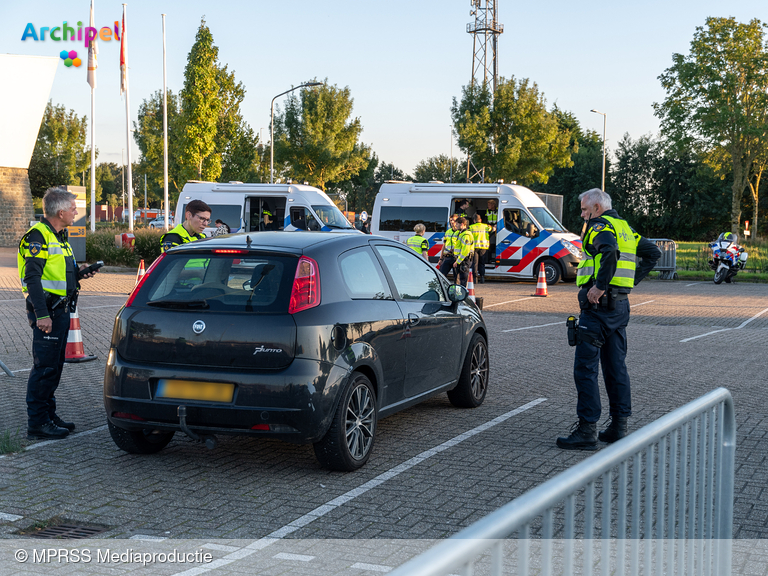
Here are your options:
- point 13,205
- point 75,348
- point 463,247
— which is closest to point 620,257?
point 75,348

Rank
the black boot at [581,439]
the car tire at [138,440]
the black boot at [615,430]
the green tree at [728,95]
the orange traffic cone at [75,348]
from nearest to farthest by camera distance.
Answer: the car tire at [138,440], the black boot at [581,439], the black boot at [615,430], the orange traffic cone at [75,348], the green tree at [728,95]

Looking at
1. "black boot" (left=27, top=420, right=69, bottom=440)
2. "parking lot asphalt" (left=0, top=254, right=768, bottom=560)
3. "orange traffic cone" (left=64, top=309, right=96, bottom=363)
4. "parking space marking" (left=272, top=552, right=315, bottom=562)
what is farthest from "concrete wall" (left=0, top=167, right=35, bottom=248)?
"parking space marking" (left=272, top=552, right=315, bottom=562)

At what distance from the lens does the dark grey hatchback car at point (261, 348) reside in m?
5.02

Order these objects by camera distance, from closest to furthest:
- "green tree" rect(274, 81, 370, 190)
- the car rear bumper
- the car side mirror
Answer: the car rear bumper < the car side mirror < "green tree" rect(274, 81, 370, 190)

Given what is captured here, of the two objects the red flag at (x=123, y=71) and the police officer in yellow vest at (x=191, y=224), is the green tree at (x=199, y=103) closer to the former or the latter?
the red flag at (x=123, y=71)

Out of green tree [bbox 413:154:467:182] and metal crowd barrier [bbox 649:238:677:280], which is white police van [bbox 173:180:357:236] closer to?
metal crowd barrier [bbox 649:238:677:280]

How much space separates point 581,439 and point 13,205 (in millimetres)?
36233

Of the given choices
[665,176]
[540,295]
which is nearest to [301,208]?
[540,295]

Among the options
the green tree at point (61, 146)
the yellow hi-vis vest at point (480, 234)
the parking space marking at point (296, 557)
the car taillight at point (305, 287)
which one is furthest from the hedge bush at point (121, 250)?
the green tree at point (61, 146)

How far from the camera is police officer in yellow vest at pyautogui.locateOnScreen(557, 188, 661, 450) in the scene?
6031 mm

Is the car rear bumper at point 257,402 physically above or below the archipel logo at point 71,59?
below

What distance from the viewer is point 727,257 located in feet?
79.1

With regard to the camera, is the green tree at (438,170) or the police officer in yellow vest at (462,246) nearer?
the police officer in yellow vest at (462,246)

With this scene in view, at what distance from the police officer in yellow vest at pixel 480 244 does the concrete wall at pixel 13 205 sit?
22.7 metres
